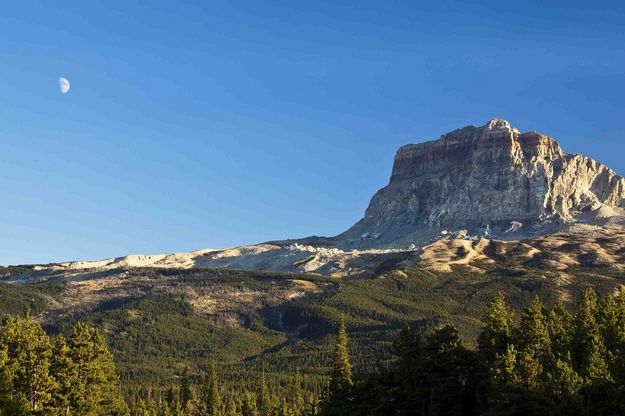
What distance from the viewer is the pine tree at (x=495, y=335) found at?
77000 millimetres

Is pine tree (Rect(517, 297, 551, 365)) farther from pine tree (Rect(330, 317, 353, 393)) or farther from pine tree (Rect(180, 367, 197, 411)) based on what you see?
pine tree (Rect(180, 367, 197, 411))

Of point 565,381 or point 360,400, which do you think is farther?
point 360,400

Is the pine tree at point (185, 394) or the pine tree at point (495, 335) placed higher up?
the pine tree at point (495, 335)

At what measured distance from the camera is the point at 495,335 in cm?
7862

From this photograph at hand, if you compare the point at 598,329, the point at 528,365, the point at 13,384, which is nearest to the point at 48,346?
the point at 13,384

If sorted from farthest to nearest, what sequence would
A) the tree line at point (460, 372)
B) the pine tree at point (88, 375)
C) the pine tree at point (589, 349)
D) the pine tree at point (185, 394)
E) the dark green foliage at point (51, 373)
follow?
the pine tree at point (185, 394) < the pine tree at point (88, 375) < the dark green foliage at point (51, 373) < the pine tree at point (589, 349) < the tree line at point (460, 372)

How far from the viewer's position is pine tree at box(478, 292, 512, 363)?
77.0 meters

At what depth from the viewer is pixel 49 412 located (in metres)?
81.9

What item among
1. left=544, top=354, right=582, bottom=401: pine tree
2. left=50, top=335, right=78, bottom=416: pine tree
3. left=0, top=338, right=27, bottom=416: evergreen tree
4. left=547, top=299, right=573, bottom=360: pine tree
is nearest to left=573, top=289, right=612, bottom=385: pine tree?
left=547, top=299, right=573, bottom=360: pine tree

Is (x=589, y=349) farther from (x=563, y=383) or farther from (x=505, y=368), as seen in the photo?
(x=505, y=368)

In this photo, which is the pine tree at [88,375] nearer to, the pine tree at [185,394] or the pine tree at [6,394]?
the pine tree at [6,394]

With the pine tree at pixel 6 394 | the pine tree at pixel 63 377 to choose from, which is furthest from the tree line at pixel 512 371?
the pine tree at pixel 6 394

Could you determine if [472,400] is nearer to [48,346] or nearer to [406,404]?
[406,404]

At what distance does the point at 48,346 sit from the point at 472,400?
45.4m
